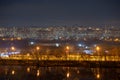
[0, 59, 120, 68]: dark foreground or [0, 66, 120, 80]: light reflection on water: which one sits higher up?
[0, 59, 120, 68]: dark foreground

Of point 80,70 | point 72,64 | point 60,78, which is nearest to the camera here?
point 60,78

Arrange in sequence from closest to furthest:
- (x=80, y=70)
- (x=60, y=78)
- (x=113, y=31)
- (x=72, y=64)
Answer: (x=60, y=78)
(x=72, y=64)
(x=80, y=70)
(x=113, y=31)

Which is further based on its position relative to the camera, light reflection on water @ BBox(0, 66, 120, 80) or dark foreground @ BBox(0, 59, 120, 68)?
dark foreground @ BBox(0, 59, 120, 68)

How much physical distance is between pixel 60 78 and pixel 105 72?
10.1ft

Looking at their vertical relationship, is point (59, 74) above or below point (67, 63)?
below

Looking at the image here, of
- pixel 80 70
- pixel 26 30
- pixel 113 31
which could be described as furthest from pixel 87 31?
pixel 80 70

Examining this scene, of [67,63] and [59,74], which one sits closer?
[59,74]

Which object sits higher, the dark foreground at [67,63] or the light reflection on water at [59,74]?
the dark foreground at [67,63]

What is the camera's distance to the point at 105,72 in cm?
1683

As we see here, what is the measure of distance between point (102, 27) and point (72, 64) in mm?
49598

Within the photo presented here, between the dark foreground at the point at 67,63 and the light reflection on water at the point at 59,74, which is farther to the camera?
the dark foreground at the point at 67,63

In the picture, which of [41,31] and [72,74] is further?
[41,31]

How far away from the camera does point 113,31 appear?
59188 mm

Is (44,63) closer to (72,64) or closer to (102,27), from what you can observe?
(72,64)
